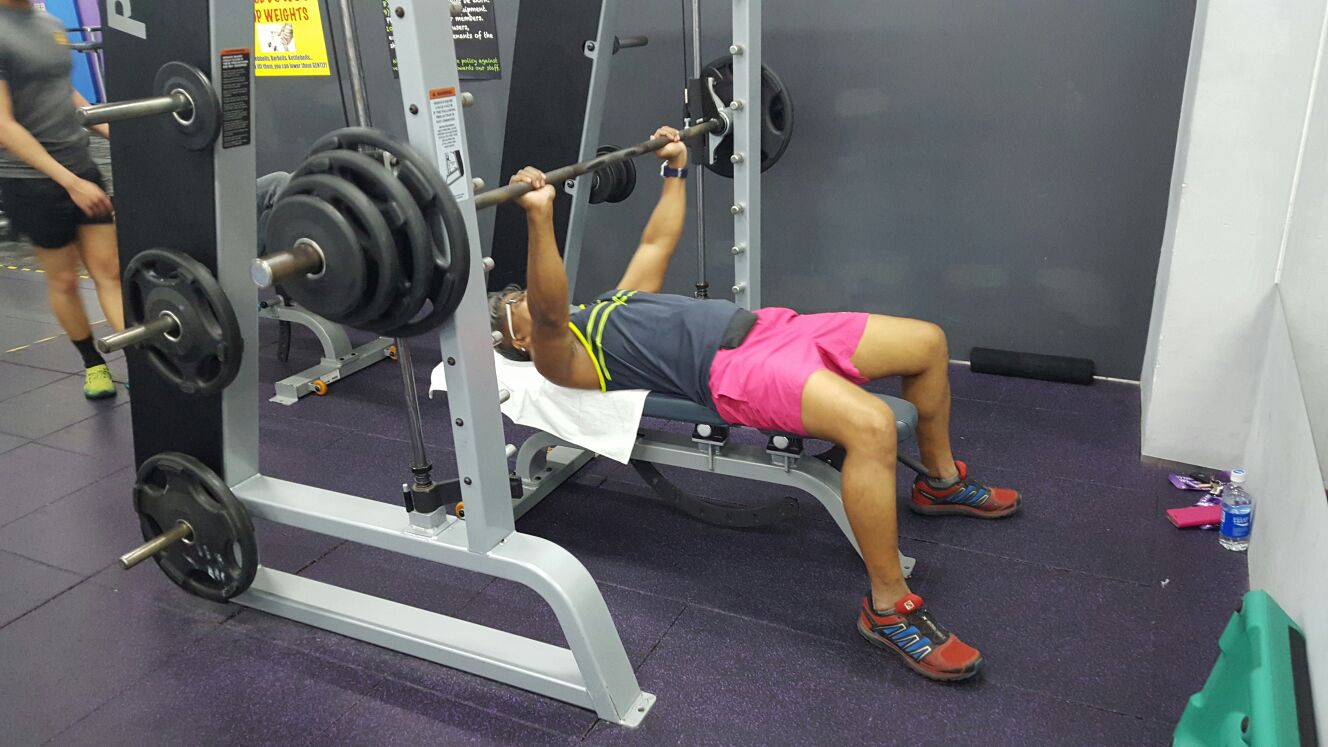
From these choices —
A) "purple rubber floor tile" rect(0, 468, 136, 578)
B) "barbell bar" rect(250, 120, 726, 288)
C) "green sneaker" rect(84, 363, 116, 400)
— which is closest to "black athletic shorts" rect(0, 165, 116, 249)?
"green sneaker" rect(84, 363, 116, 400)

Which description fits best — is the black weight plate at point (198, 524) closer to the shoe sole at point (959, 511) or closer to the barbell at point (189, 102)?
the barbell at point (189, 102)

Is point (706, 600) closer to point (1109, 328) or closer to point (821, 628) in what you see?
point (821, 628)

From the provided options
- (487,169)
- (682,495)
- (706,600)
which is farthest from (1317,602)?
(487,169)

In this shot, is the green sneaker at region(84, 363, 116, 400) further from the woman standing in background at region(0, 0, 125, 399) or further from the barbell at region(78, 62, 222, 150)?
the barbell at region(78, 62, 222, 150)

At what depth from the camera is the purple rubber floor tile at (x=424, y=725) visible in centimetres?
178

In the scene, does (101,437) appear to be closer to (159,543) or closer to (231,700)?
(159,543)

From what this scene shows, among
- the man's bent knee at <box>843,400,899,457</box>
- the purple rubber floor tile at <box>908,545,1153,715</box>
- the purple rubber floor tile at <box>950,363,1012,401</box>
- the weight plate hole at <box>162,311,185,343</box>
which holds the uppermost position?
the weight plate hole at <box>162,311,185,343</box>

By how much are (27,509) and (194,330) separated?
1.38 meters

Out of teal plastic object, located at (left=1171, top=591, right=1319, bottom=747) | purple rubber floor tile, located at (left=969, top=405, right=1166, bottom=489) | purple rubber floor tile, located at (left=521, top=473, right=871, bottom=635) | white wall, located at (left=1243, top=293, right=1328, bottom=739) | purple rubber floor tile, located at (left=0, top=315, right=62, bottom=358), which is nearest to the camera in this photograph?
teal plastic object, located at (left=1171, top=591, right=1319, bottom=747)

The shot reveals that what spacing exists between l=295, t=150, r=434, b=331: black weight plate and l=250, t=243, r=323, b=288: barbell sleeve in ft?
0.41

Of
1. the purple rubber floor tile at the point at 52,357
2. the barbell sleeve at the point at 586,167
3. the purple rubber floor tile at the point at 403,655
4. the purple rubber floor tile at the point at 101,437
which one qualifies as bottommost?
the purple rubber floor tile at the point at 403,655

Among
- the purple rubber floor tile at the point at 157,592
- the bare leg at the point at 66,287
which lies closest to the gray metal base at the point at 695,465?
the purple rubber floor tile at the point at 157,592

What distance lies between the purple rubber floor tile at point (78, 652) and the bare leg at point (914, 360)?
163 centimetres

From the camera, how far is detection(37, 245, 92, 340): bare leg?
313 centimetres
